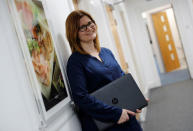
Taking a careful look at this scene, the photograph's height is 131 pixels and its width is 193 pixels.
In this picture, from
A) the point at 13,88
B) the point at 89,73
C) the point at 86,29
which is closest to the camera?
the point at 13,88

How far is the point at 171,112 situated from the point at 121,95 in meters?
3.01

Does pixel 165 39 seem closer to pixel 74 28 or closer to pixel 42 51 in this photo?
pixel 74 28

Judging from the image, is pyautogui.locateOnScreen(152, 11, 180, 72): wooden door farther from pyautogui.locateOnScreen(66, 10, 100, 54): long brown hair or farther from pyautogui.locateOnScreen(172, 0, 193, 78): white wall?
pyautogui.locateOnScreen(66, 10, 100, 54): long brown hair

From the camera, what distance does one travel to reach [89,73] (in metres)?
1.41

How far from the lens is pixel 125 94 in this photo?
4.86 feet

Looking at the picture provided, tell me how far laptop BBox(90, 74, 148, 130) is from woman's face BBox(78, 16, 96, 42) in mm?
360

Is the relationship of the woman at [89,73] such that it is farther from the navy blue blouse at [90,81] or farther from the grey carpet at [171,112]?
the grey carpet at [171,112]

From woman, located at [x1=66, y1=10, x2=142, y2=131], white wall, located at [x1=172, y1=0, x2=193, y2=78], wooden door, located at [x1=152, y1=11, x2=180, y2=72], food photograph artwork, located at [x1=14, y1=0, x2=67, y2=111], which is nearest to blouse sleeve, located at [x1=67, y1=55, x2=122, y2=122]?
woman, located at [x1=66, y1=10, x2=142, y2=131]

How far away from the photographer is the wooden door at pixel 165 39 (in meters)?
8.92

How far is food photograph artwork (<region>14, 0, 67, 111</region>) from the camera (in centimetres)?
115

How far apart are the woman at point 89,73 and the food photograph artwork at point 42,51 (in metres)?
0.09

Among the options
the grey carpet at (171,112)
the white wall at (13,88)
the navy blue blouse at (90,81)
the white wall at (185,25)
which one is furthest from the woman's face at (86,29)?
the white wall at (185,25)

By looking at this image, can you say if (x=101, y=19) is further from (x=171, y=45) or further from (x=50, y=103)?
(x=171, y=45)

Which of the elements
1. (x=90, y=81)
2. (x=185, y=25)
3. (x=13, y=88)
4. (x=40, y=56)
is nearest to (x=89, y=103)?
(x=90, y=81)
